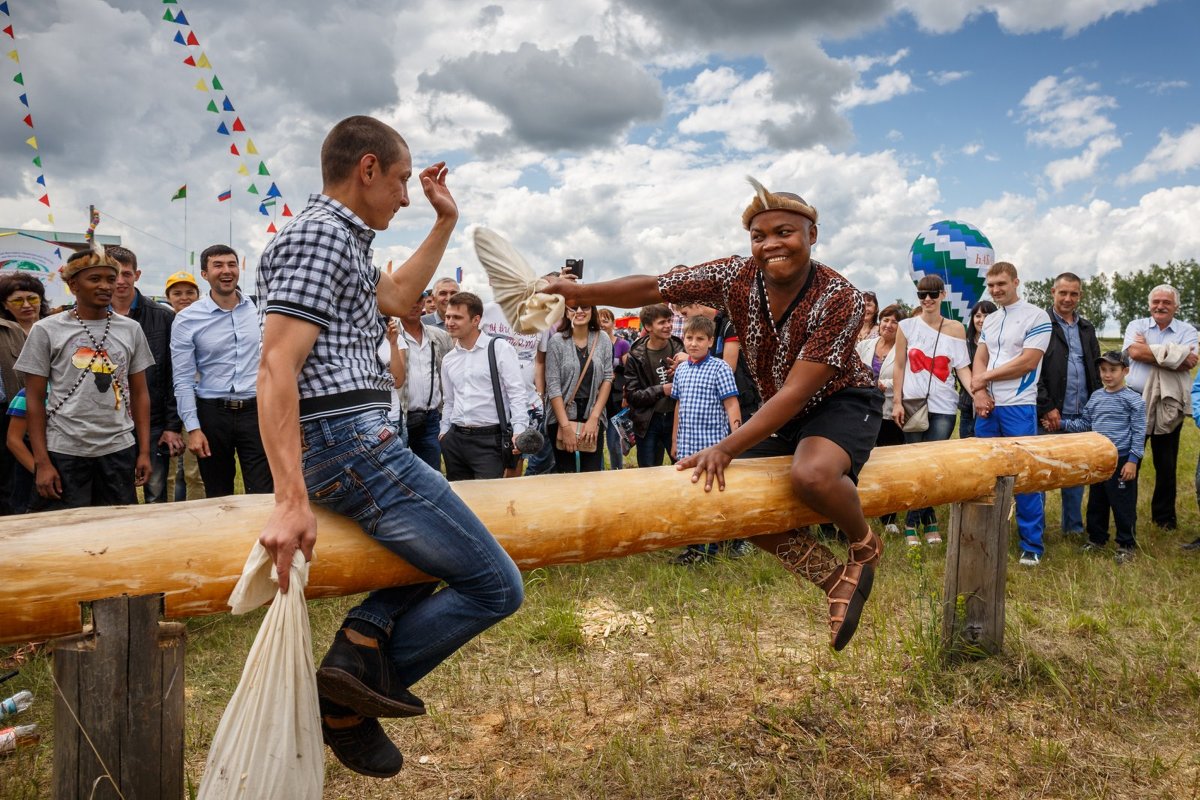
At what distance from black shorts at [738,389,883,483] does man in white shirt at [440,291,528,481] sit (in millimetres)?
2966

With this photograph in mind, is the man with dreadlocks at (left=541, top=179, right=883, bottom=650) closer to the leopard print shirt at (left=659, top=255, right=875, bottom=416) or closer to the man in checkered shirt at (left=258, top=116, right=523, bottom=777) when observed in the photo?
the leopard print shirt at (left=659, top=255, right=875, bottom=416)

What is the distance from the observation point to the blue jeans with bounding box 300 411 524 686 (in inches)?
92.7

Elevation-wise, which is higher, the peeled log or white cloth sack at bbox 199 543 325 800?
the peeled log

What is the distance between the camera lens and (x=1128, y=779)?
3305 millimetres

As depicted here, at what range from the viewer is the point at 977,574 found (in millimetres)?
4105

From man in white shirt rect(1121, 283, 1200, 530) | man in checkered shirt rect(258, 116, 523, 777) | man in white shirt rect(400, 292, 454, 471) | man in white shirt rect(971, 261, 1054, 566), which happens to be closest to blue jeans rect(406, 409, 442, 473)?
man in white shirt rect(400, 292, 454, 471)

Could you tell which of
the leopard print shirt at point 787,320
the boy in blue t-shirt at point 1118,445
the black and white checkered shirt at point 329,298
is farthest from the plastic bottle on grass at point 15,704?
the boy in blue t-shirt at point 1118,445

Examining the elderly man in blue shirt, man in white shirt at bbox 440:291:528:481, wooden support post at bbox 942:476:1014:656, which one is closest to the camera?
wooden support post at bbox 942:476:1014:656

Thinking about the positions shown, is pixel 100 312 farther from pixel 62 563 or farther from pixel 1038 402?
pixel 1038 402

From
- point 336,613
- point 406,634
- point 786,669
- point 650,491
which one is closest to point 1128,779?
point 786,669

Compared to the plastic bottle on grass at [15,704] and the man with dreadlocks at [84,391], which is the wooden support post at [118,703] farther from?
the man with dreadlocks at [84,391]

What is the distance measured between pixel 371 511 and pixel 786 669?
2679 millimetres

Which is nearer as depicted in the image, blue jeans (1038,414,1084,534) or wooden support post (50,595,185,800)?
wooden support post (50,595,185,800)

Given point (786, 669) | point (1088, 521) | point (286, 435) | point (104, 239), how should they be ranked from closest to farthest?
point (286, 435) < point (786, 669) < point (1088, 521) < point (104, 239)
